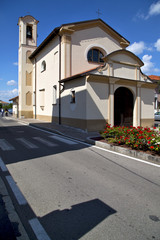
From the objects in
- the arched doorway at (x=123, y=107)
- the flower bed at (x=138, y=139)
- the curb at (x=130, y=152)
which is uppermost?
the arched doorway at (x=123, y=107)

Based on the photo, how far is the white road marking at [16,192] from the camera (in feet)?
11.2

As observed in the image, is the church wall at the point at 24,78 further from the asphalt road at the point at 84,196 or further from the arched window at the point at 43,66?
the asphalt road at the point at 84,196

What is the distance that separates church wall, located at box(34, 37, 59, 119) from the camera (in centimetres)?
1766

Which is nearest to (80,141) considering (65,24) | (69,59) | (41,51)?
(69,59)

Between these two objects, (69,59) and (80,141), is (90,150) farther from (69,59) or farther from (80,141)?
(69,59)

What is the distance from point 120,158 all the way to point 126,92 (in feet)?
31.6

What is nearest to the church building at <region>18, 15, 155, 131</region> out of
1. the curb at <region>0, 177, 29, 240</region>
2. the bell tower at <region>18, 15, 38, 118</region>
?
the bell tower at <region>18, 15, 38, 118</region>

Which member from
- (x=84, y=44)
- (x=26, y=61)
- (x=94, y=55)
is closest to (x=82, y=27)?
(x=84, y=44)

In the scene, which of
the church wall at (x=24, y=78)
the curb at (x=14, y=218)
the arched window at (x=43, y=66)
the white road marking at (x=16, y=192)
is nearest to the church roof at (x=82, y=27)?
the arched window at (x=43, y=66)

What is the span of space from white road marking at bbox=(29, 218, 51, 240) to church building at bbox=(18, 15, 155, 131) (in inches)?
380

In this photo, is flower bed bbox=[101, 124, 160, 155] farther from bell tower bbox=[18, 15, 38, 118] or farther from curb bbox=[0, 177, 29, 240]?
bell tower bbox=[18, 15, 38, 118]

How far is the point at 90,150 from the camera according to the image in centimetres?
773

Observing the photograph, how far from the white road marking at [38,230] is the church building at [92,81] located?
9663mm

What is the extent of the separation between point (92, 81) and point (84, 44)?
5.60 m
